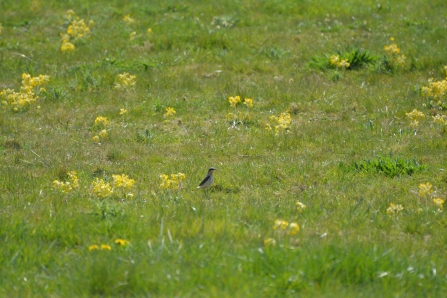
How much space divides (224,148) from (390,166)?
8.79ft

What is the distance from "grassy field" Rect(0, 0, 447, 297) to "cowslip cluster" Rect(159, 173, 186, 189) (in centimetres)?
2

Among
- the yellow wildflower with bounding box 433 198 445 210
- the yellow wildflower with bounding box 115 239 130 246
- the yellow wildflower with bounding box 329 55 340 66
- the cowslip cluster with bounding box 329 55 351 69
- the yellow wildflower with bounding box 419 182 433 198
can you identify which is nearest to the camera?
the yellow wildflower with bounding box 115 239 130 246

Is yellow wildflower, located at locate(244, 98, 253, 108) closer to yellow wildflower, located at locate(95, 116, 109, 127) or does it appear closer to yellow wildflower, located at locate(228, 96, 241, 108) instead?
yellow wildflower, located at locate(228, 96, 241, 108)

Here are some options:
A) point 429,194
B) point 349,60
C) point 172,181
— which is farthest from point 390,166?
point 349,60

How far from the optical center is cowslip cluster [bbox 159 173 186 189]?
8688 millimetres

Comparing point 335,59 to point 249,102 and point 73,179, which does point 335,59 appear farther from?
point 73,179

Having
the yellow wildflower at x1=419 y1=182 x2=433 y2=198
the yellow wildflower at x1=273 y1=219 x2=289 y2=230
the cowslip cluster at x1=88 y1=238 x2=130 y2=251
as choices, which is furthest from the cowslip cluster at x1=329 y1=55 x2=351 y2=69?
the cowslip cluster at x1=88 y1=238 x2=130 y2=251

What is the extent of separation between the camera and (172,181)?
28.7 feet

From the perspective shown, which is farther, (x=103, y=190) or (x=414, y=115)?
(x=414, y=115)

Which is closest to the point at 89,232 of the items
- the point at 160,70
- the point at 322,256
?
the point at 322,256

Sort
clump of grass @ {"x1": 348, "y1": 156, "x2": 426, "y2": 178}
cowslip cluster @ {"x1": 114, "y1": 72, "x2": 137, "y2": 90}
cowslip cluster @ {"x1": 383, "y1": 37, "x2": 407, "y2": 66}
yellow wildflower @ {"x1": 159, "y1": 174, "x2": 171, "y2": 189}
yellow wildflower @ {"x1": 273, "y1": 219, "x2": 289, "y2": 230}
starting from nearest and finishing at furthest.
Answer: yellow wildflower @ {"x1": 273, "y1": 219, "x2": 289, "y2": 230} → yellow wildflower @ {"x1": 159, "y1": 174, "x2": 171, "y2": 189} → clump of grass @ {"x1": 348, "y1": 156, "x2": 426, "y2": 178} → cowslip cluster @ {"x1": 114, "y1": 72, "x2": 137, "y2": 90} → cowslip cluster @ {"x1": 383, "y1": 37, "x2": 407, "y2": 66}

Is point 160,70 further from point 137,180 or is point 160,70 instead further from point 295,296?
point 295,296

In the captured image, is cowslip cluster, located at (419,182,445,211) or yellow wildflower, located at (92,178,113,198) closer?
cowslip cluster, located at (419,182,445,211)

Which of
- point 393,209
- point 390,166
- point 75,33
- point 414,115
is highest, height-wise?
point 393,209
